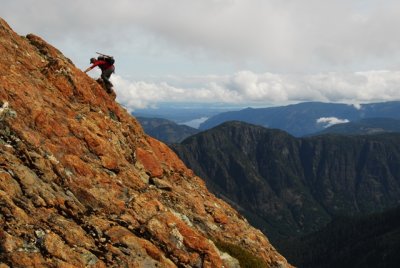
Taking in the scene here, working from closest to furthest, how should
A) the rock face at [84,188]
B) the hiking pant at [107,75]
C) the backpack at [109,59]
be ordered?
the rock face at [84,188] → the backpack at [109,59] → the hiking pant at [107,75]

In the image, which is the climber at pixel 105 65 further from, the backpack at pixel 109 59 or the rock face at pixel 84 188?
the rock face at pixel 84 188

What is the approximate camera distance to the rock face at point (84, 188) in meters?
24.2

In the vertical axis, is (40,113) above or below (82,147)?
above

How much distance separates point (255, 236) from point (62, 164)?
849 inches

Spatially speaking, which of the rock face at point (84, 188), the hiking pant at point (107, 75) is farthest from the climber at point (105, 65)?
the rock face at point (84, 188)

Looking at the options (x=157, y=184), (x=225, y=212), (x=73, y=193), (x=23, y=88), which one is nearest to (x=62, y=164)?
(x=73, y=193)

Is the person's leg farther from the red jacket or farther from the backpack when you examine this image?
the backpack

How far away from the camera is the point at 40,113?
105 feet

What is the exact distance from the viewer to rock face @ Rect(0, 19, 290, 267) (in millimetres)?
24172

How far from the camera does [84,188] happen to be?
29.3m

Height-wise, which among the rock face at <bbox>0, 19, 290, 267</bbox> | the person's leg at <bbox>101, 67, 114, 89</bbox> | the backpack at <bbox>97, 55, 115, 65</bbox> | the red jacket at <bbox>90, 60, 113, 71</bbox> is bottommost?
the rock face at <bbox>0, 19, 290, 267</bbox>

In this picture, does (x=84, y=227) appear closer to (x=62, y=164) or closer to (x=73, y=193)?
(x=73, y=193)

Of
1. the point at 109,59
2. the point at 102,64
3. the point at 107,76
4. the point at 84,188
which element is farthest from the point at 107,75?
the point at 84,188

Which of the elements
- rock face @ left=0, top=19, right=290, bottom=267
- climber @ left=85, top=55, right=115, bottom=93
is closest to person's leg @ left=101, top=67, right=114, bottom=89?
climber @ left=85, top=55, right=115, bottom=93
